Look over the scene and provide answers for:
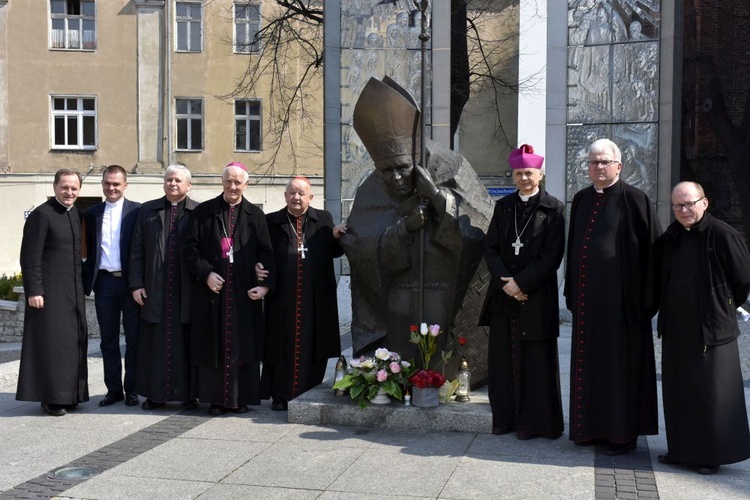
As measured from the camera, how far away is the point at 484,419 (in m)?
6.05

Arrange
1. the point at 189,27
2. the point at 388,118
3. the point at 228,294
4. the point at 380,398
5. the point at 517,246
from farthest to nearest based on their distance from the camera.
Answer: the point at 189,27, the point at 228,294, the point at 380,398, the point at 388,118, the point at 517,246

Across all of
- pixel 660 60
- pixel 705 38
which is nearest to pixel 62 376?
pixel 660 60

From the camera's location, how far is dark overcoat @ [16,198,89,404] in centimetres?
681

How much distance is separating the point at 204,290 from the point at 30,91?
73.8 feet

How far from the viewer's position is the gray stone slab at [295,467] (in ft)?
16.5

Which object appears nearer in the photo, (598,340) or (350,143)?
(598,340)

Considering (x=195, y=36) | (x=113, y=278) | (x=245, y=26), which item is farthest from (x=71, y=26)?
(x=113, y=278)

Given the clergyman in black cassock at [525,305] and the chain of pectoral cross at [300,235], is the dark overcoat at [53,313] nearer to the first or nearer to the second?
the chain of pectoral cross at [300,235]

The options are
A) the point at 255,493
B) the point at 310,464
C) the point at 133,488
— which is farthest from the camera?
the point at 310,464

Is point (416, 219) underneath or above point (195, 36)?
underneath

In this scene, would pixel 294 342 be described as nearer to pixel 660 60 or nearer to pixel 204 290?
pixel 204 290

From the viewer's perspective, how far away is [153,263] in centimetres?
699

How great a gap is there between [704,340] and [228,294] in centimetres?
339

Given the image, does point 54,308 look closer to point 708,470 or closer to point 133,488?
point 133,488
